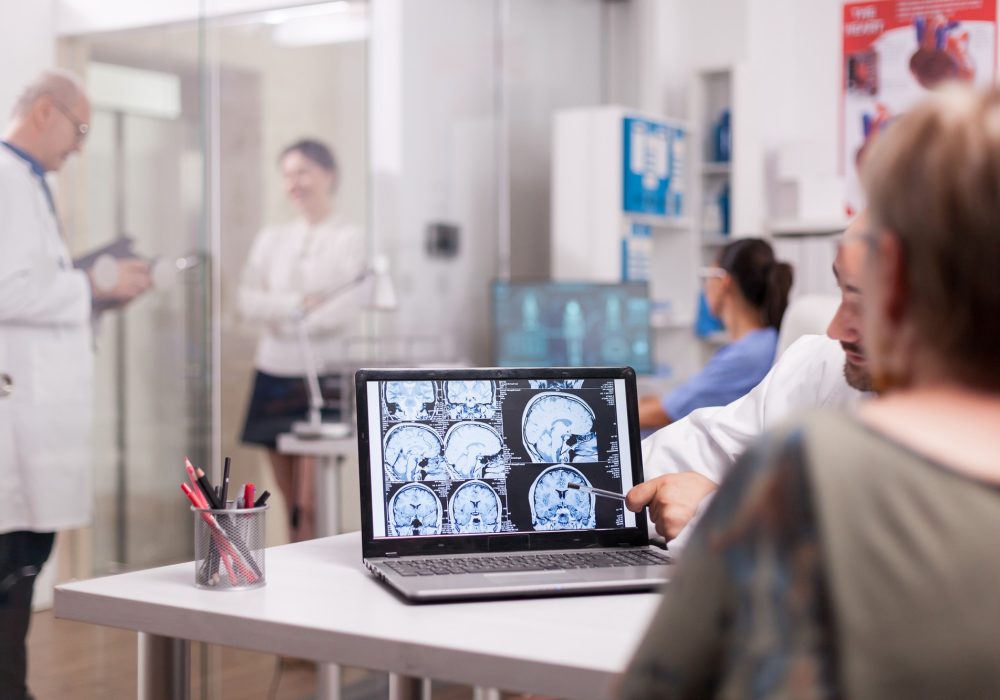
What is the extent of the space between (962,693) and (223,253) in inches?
131

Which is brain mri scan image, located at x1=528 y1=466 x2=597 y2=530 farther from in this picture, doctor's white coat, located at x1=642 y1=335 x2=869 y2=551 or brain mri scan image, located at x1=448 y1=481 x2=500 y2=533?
doctor's white coat, located at x1=642 y1=335 x2=869 y2=551

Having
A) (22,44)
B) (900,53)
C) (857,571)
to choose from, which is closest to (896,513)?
(857,571)

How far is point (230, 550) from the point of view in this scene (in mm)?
1411

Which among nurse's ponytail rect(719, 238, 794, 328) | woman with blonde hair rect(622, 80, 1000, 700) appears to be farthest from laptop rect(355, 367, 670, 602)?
nurse's ponytail rect(719, 238, 794, 328)

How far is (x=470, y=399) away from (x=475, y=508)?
0.14 m

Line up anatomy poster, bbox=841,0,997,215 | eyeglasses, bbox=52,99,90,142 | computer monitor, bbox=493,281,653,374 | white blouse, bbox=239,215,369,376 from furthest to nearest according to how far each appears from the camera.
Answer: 1. computer monitor, bbox=493,281,653,374
2. anatomy poster, bbox=841,0,997,215
3. white blouse, bbox=239,215,369,376
4. eyeglasses, bbox=52,99,90,142

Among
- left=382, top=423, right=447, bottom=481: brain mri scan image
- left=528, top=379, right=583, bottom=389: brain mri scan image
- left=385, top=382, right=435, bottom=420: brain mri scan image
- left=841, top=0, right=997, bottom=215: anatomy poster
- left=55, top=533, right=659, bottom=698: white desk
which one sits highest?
left=841, top=0, right=997, bottom=215: anatomy poster

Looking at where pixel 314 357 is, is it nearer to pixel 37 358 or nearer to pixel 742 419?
pixel 37 358

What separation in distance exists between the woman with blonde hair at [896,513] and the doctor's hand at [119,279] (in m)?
2.77

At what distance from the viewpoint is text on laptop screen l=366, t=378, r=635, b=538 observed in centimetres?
153

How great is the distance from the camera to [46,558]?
115 inches

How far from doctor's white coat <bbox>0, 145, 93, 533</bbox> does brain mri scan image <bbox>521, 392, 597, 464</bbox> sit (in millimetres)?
1723

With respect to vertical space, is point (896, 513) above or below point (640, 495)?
above

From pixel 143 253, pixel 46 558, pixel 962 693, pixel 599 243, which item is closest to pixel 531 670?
pixel 962 693
